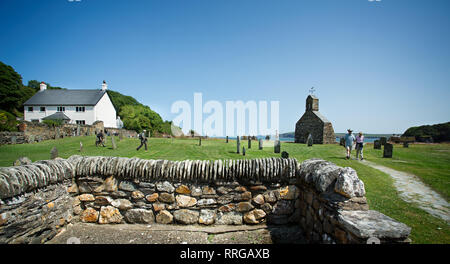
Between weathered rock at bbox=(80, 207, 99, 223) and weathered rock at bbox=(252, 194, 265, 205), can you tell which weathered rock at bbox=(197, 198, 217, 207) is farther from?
weathered rock at bbox=(80, 207, 99, 223)

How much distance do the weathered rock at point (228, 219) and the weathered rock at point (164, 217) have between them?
96 centimetres

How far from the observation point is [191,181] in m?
3.84

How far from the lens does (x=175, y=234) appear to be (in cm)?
346

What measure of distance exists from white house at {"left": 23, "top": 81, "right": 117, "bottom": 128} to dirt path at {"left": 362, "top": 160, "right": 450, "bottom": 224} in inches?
2202

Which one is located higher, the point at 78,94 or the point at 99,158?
the point at 78,94

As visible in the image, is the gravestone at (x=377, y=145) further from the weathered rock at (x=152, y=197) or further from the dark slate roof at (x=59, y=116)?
the dark slate roof at (x=59, y=116)

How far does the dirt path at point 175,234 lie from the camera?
3.32m

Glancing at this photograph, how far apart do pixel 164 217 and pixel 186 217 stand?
446 mm

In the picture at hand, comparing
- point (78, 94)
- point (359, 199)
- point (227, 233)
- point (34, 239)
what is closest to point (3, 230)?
point (34, 239)

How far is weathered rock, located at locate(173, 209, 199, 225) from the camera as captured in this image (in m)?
3.75

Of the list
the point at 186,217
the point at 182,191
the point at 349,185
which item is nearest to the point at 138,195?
the point at 182,191

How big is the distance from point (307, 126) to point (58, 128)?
136 feet
